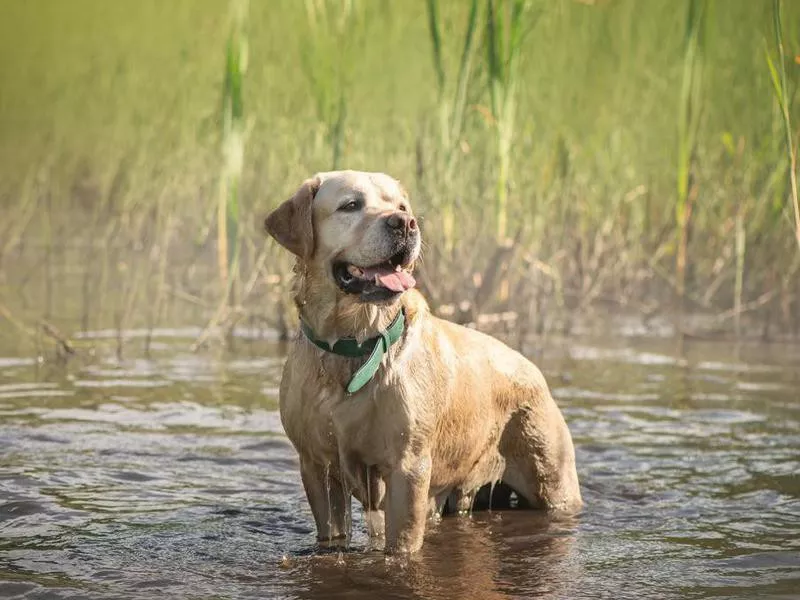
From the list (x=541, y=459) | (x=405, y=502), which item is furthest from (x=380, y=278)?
(x=541, y=459)

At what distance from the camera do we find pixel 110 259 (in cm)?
1382

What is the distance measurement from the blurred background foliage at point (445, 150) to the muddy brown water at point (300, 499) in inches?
43.7

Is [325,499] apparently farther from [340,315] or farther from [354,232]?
[354,232]

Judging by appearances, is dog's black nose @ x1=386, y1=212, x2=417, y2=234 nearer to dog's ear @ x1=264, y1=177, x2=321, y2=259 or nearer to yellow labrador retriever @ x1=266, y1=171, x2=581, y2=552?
yellow labrador retriever @ x1=266, y1=171, x2=581, y2=552

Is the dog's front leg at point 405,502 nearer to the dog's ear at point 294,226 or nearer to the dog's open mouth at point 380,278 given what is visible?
the dog's open mouth at point 380,278

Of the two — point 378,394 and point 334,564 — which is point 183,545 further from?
point 378,394

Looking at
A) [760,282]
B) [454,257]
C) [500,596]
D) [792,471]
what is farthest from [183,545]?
[760,282]

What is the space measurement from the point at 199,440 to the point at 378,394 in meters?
2.49

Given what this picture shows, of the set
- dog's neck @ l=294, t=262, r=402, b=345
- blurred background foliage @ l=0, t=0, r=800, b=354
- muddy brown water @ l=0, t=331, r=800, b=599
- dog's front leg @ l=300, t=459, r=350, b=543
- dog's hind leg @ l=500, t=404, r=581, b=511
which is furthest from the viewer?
blurred background foliage @ l=0, t=0, r=800, b=354

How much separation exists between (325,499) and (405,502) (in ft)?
1.31

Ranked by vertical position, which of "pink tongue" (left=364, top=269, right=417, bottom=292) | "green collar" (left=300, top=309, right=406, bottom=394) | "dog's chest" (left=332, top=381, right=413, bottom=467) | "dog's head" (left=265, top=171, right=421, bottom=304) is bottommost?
"dog's chest" (left=332, top=381, right=413, bottom=467)

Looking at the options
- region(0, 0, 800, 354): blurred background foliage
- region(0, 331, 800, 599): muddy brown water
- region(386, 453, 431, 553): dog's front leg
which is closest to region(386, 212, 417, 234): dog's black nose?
region(386, 453, 431, 553): dog's front leg

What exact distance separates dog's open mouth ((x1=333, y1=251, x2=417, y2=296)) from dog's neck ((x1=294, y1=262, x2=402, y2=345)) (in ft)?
0.27

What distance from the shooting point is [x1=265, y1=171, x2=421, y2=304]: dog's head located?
185 inches
